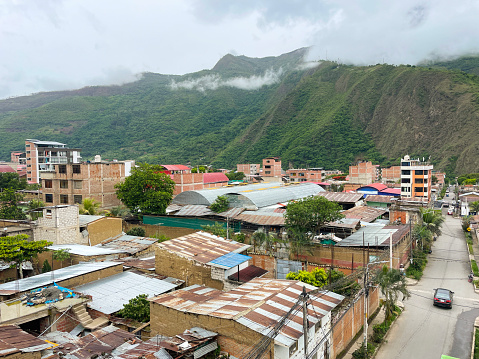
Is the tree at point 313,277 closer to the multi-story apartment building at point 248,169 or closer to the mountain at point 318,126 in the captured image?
the multi-story apartment building at point 248,169

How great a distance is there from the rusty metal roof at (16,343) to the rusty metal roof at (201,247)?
8398 mm

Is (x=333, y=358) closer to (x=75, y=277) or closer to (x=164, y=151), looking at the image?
(x=75, y=277)

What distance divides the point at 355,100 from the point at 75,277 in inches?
6457

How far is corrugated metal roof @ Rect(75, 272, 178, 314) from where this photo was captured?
596 inches

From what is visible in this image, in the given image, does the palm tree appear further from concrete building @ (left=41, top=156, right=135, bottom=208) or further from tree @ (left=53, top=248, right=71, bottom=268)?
concrete building @ (left=41, top=156, right=135, bottom=208)

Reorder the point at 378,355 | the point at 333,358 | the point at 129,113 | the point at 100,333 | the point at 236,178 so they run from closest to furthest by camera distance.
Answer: the point at 100,333
the point at 333,358
the point at 378,355
the point at 236,178
the point at 129,113

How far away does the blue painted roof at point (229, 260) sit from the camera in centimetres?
1753

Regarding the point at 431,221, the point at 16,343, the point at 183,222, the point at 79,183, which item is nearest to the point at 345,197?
the point at 431,221

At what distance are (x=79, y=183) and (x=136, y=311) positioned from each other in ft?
97.6

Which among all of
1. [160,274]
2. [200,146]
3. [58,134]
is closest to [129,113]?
[58,134]

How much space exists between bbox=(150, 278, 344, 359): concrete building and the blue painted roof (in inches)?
76.7

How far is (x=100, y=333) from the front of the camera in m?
12.5

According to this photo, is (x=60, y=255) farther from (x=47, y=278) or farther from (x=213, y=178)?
(x=213, y=178)

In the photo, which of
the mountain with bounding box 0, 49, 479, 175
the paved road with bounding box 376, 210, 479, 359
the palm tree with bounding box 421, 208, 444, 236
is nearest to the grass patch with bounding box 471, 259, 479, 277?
the paved road with bounding box 376, 210, 479, 359
